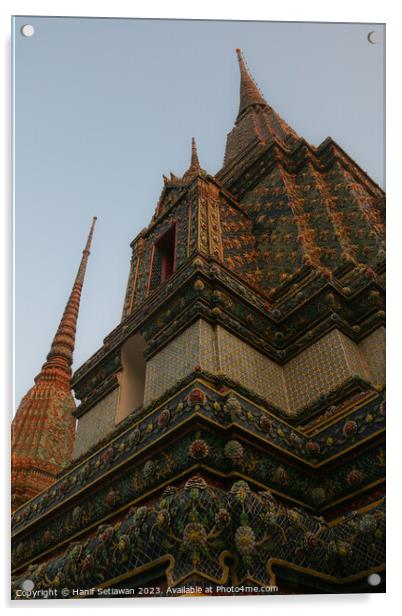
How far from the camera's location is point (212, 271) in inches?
225

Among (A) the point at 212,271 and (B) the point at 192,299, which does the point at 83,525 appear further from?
(A) the point at 212,271

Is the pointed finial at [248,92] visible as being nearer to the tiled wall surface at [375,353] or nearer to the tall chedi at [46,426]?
the tall chedi at [46,426]

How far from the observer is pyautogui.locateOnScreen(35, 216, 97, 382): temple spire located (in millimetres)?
11820

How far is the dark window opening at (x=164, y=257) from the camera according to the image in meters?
7.87

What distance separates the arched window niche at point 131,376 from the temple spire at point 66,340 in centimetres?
446

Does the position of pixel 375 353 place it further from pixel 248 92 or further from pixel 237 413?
pixel 248 92

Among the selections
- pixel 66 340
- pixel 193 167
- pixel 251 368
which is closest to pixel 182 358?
pixel 251 368

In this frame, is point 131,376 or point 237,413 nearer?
point 237,413

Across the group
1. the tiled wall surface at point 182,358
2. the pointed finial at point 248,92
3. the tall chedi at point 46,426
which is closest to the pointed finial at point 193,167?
the tall chedi at point 46,426

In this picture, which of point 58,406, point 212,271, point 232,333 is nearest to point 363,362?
point 232,333

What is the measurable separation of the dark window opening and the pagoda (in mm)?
22

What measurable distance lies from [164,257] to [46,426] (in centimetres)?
412

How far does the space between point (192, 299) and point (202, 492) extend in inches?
95.4

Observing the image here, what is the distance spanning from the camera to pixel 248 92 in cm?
1670
